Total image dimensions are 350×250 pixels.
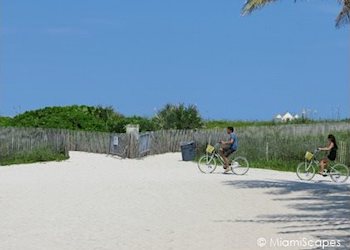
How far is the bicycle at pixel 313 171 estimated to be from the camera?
84.7ft

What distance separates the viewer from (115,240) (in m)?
12.1

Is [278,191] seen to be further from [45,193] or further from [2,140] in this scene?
[2,140]

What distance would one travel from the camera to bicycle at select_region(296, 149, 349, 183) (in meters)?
25.8

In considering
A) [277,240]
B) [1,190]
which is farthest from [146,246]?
[1,190]

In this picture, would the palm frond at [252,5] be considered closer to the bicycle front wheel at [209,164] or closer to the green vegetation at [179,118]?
the bicycle front wheel at [209,164]

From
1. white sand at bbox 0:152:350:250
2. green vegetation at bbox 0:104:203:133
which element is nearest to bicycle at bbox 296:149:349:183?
white sand at bbox 0:152:350:250

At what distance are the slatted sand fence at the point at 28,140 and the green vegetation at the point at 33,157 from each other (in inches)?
23.9

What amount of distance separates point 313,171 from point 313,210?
34.3 ft

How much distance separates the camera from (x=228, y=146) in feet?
90.3

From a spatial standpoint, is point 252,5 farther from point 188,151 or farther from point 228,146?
point 188,151

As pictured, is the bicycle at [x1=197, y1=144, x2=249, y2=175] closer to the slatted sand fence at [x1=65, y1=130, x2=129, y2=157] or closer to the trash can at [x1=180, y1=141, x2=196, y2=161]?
the trash can at [x1=180, y1=141, x2=196, y2=161]

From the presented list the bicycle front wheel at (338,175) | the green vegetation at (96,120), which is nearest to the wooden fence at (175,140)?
the green vegetation at (96,120)

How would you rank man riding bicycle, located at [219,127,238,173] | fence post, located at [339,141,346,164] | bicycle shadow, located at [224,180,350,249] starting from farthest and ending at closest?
fence post, located at [339,141,346,164] < man riding bicycle, located at [219,127,238,173] < bicycle shadow, located at [224,180,350,249]

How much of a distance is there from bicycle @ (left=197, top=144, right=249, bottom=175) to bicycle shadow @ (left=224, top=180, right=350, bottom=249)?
14.1ft
